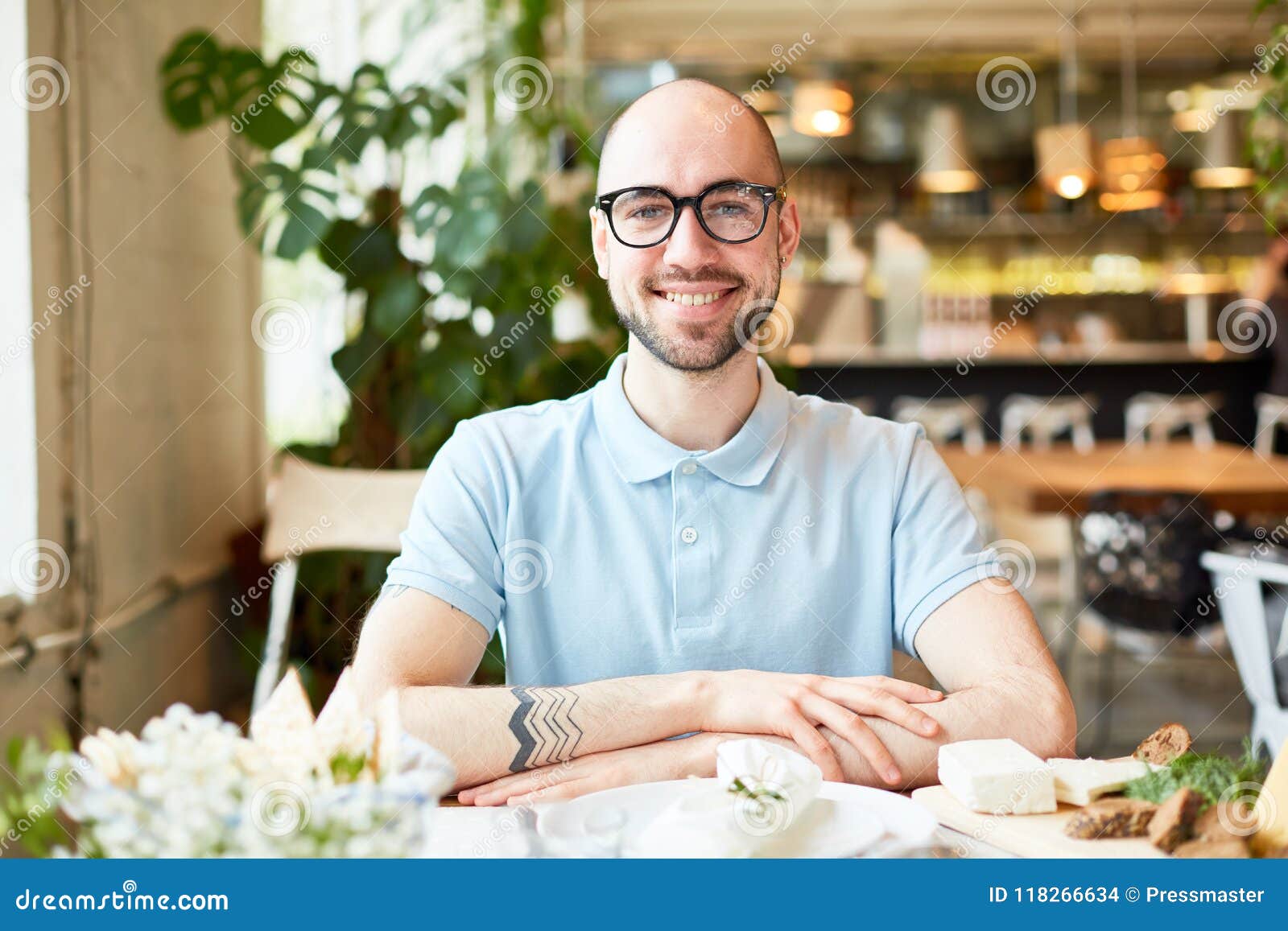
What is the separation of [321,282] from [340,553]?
4.00 feet

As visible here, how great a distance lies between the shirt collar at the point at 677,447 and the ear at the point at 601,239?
0.17 m

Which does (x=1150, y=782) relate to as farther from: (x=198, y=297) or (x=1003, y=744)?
(x=198, y=297)

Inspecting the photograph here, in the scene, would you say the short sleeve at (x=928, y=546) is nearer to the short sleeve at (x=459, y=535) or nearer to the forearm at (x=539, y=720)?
the forearm at (x=539, y=720)

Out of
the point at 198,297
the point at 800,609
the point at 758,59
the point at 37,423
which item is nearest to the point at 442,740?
the point at 800,609

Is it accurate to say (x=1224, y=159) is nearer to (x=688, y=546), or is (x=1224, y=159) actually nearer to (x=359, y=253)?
(x=359, y=253)

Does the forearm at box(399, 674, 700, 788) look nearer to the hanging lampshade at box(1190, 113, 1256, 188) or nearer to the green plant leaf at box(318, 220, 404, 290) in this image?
the green plant leaf at box(318, 220, 404, 290)

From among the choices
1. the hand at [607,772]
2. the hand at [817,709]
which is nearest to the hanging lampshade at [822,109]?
the hand at [817,709]

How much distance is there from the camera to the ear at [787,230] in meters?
1.66

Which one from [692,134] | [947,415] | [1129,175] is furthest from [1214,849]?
[1129,175]

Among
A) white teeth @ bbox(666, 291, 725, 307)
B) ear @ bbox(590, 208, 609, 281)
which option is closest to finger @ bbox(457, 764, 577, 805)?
white teeth @ bbox(666, 291, 725, 307)

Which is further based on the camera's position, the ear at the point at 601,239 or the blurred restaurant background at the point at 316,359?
the blurred restaurant background at the point at 316,359

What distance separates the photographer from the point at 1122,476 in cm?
405

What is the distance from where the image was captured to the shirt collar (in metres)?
1.56

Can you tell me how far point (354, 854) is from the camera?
25.7 inches
